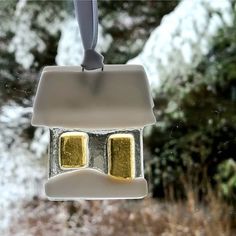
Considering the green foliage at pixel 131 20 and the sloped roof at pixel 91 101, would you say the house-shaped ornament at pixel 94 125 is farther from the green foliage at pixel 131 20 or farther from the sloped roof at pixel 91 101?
the green foliage at pixel 131 20

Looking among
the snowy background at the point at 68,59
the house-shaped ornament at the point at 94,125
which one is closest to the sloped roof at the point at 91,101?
the house-shaped ornament at the point at 94,125

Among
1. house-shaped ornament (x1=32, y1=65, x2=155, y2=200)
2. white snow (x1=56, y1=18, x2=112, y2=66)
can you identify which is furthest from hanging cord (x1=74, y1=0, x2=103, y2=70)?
white snow (x1=56, y1=18, x2=112, y2=66)

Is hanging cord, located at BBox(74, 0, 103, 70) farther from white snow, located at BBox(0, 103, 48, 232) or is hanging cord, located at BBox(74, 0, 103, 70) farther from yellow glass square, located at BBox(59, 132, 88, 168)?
white snow, located at BBox(0, 103, 48, 232)

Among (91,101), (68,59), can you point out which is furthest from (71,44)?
(91,101)

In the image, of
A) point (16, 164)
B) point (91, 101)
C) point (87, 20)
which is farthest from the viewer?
point (16, 164)

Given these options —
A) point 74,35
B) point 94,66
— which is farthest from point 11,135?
point 94,66

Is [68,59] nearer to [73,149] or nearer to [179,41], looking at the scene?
[179,41]

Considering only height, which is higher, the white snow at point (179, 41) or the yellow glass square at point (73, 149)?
the yellow glass square at point (73, 149)
